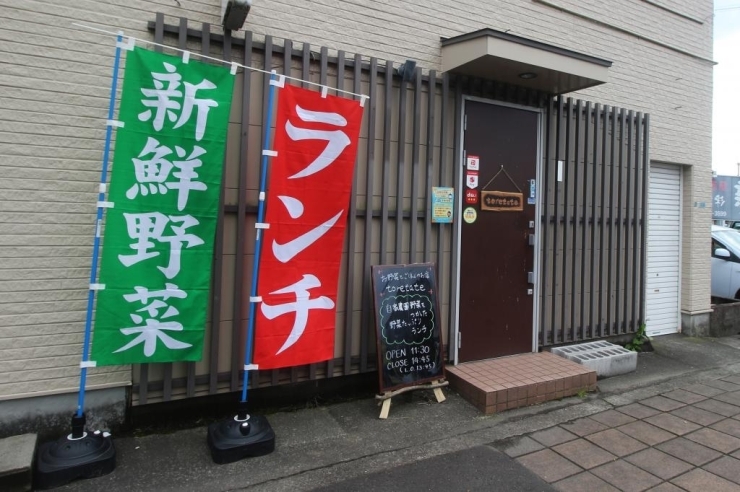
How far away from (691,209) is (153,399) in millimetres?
8080

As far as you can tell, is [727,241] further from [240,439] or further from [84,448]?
[84,448]

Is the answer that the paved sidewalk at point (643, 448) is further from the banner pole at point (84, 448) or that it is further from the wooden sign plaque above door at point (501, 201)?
the banner pole at point (84, 448)

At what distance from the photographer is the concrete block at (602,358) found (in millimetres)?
5297

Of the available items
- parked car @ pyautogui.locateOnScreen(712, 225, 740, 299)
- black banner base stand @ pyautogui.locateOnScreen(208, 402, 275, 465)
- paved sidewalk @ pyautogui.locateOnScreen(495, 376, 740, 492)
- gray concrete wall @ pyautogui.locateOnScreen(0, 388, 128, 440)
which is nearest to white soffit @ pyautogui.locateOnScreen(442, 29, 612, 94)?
paved sidewalk @ pyautogui.locateOnScreen(495, 376, 740, 492)

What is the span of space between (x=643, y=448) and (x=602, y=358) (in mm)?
1710

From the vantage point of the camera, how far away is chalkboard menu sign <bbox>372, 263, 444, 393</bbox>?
14.0 feet

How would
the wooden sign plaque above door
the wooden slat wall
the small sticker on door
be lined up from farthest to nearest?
the wooden slat wall < the wooden sign plaque above door < the small sticker on door

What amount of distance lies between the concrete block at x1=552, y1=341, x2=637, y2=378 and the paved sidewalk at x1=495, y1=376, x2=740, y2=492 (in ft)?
2.09

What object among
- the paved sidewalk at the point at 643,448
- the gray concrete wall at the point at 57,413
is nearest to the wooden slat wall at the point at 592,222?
the paved sidewalk at the point at 643,448

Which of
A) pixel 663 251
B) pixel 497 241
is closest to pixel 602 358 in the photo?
pixel 497 241

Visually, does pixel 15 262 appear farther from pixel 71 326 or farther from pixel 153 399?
pixel 153 399

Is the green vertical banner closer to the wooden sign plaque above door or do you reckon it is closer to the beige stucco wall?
the beige stucco wall

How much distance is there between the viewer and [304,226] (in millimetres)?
3682

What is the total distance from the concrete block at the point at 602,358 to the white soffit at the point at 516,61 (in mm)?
3180
